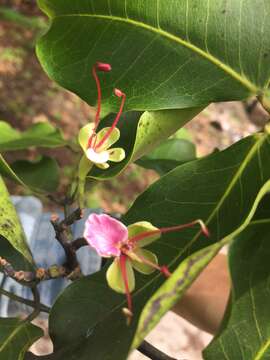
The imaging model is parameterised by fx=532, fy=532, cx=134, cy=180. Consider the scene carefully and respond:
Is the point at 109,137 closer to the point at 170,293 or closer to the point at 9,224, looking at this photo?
the point at 9,224

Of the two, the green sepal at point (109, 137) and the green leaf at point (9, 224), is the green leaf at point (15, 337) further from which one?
the green sepal at point (109, 137)

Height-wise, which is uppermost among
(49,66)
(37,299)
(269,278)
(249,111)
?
(49,66)

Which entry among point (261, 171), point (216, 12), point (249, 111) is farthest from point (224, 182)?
point (249, 111)

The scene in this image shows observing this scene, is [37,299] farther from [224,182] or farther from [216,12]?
[216,12]

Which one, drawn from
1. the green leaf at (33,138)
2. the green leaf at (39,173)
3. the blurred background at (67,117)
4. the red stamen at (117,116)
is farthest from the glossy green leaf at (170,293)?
the blurred background at (67,117)

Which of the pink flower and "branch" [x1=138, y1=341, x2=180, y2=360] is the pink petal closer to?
the pink flower

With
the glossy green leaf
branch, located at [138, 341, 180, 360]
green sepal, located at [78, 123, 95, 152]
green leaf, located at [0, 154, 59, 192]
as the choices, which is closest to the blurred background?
green leaf, located at [0, 154, 59, 192]

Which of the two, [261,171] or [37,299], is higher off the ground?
[261,171]
